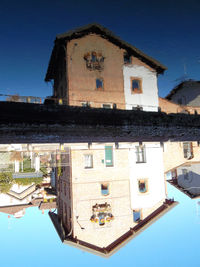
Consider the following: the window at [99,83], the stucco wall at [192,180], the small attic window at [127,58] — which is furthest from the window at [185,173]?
the window at [99,83]

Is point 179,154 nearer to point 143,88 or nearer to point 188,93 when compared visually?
point 143,88

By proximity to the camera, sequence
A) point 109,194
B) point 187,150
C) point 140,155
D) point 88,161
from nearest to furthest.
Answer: point 109,194 → point 88,161 → point 140,155 → point 187,150

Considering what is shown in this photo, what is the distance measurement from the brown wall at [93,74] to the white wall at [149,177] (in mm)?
6294

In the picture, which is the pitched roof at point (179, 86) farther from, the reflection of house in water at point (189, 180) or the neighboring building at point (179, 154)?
the reflection of house in water at point (189, 180)

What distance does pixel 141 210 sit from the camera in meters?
18.4

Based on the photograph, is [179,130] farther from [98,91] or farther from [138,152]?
[98,91]

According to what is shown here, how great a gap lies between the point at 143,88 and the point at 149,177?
33.4ft

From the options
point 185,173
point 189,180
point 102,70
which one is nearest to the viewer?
point 102,70

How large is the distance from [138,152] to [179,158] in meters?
4.91

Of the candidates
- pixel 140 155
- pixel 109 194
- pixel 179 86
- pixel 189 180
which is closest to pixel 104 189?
pixel 109 194

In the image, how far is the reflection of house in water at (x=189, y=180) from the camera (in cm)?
2550

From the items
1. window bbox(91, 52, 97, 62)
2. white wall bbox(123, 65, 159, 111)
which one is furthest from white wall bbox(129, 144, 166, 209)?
window bbox(91, 52, 97, 62)

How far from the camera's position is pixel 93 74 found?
20.1 metres

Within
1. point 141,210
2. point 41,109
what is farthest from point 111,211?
point 41,109
